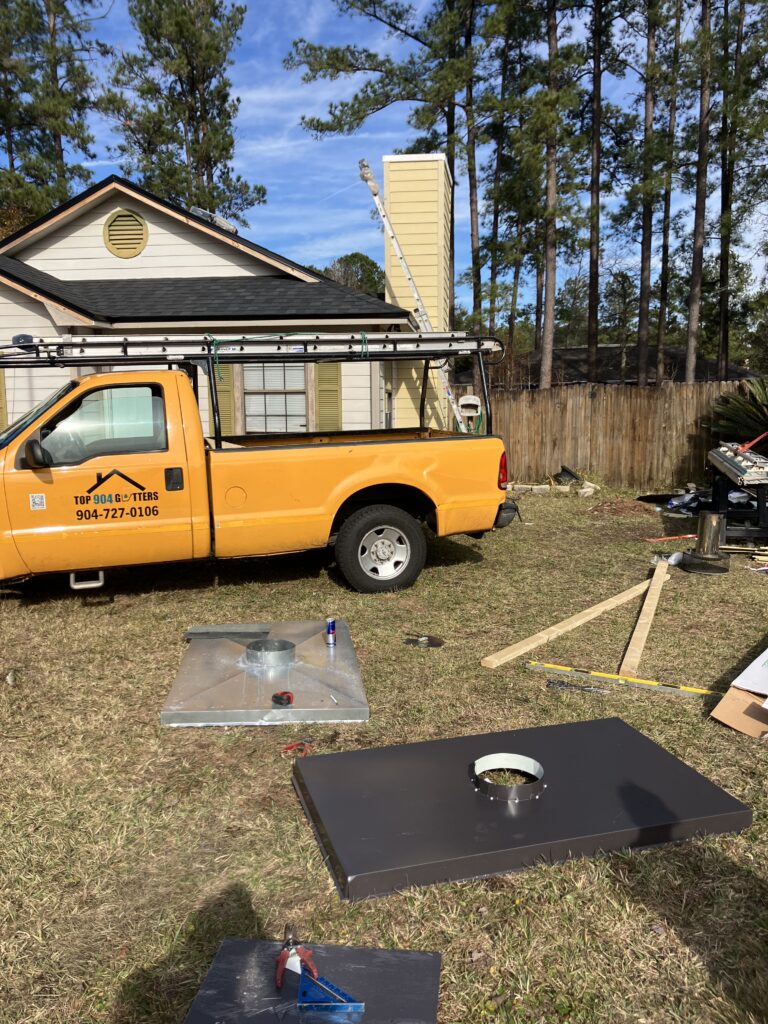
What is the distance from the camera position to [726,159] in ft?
84.1

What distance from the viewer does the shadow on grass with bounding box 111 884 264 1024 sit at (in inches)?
87.0

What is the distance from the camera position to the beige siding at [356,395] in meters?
12.1

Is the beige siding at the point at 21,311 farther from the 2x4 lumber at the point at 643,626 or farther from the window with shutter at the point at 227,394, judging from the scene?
the 2x4 lumber at the point at 643,626

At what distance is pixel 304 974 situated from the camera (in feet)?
7.02

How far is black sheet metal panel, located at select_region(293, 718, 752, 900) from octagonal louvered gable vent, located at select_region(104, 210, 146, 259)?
12066 millimetres

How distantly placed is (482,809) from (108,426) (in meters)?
4.33

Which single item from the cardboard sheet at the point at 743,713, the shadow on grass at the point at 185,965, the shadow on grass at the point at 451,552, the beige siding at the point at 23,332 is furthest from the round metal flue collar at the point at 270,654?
the beige siding at the point at 23,332

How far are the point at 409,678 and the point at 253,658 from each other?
1.00 meters

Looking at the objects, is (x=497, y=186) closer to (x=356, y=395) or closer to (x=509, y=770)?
(x=356, y=395)

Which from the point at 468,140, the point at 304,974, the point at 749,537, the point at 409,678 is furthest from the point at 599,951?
the point at 468,140

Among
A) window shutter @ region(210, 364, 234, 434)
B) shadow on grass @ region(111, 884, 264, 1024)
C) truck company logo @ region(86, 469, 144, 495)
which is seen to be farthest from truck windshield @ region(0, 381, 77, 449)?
window shutter @ region(210, 364, 234, 434)

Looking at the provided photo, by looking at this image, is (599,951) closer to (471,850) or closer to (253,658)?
(471,850)

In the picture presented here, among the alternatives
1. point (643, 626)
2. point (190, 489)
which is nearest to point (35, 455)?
point (190, 489)

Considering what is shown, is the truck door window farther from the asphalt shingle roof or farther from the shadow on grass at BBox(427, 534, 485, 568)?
the asphalt shingle roof
